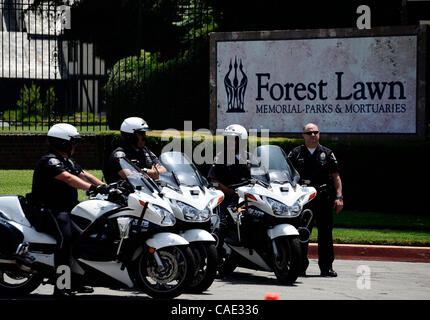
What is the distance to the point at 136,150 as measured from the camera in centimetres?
1018

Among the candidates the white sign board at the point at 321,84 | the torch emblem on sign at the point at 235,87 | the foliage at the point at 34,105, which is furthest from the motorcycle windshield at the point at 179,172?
the foliage at the point at 34,105

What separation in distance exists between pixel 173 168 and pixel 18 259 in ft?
6.69

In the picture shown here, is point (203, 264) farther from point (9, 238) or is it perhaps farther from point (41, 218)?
point (9, 238)

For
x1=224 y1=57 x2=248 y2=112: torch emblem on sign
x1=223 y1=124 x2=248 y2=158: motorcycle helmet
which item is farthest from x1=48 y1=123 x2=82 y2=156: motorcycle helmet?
x1=224 y1=57 x2=248 y2=112: torch emblem on sign

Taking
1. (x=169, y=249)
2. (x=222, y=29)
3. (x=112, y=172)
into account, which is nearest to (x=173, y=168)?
(x=112, y=172)

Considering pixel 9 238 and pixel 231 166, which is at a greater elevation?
pixel 231 166

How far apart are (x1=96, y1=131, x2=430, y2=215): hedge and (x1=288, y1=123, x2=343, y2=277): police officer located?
5517 millimetres

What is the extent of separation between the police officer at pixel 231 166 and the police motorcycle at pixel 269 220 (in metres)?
0.11

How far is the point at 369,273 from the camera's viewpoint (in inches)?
445

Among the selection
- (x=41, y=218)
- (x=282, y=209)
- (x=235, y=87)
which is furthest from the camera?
(x=235, y=87)

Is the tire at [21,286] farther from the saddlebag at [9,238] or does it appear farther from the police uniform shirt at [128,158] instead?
the police uniform shirt at [128,158]

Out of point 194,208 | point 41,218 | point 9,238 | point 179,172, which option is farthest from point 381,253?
point 9,238

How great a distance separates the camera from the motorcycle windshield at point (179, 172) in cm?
957

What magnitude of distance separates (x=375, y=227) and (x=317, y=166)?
4017 mm
